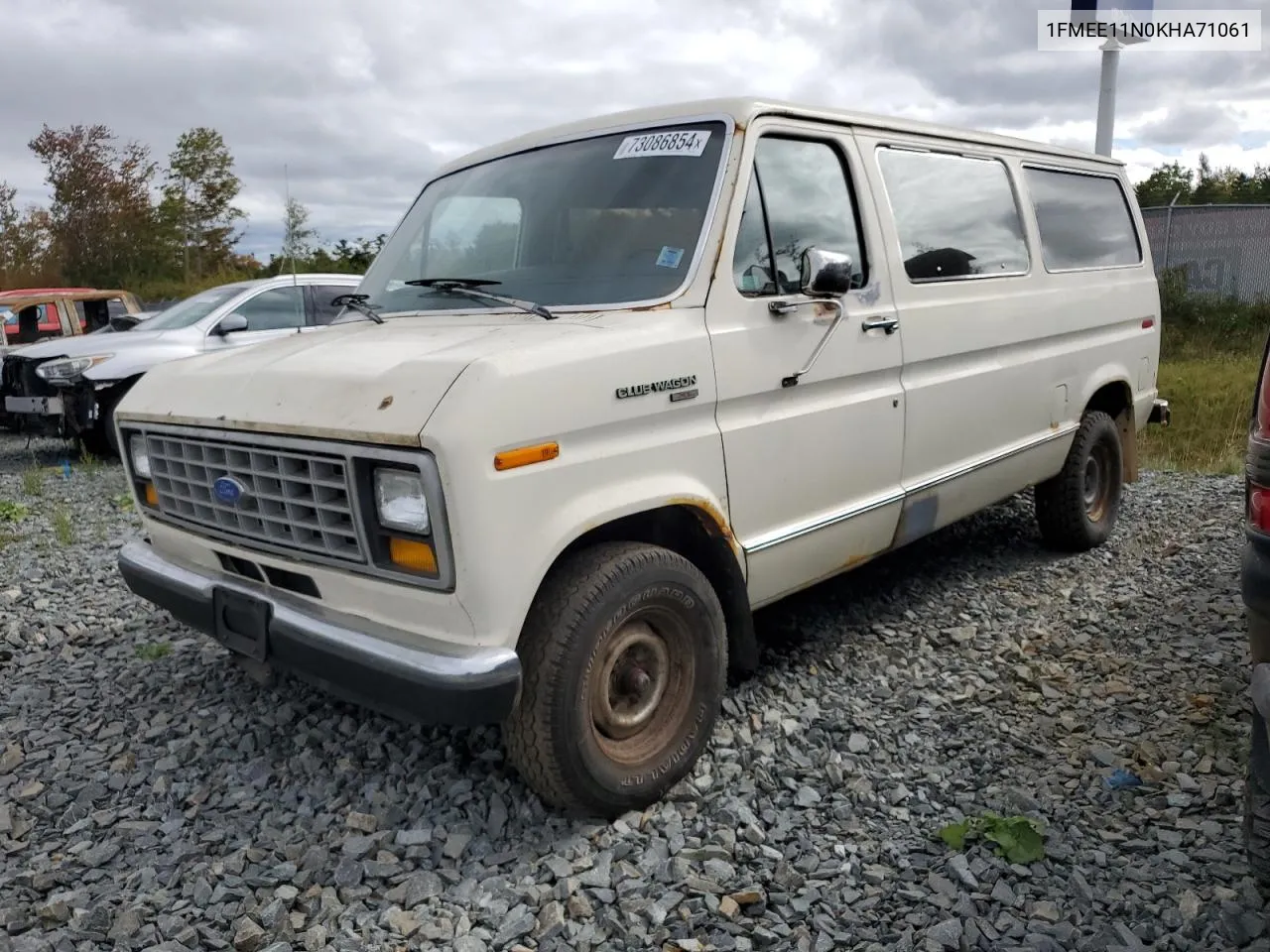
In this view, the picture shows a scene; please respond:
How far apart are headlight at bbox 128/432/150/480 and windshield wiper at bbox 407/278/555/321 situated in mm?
1115

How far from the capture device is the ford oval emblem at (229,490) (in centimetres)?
303

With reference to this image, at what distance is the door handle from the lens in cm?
374

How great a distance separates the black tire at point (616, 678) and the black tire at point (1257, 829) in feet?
4.88

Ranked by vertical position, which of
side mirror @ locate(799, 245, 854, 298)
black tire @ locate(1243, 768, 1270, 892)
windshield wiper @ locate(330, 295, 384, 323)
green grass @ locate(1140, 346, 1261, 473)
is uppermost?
windshield wiper @ locate(330, 295, 384, 323)

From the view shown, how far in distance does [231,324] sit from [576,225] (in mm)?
6156

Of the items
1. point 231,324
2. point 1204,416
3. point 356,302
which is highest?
point 356,302

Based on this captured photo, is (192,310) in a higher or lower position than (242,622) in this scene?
higher

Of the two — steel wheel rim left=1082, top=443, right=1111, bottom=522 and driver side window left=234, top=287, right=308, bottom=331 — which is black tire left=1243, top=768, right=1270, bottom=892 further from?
driver side window left=234, top=287, right=308, bottom=331

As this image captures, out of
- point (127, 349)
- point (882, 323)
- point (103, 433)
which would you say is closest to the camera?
point (882, 323)

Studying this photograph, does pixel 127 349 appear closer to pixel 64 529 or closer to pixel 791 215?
pixel 64 529

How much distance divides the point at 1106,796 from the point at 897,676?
102cm

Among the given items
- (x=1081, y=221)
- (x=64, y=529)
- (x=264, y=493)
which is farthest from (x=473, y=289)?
(x=64, y=529)

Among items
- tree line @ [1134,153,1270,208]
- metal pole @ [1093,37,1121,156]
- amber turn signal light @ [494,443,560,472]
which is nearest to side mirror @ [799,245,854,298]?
amber turn signal light @ [494,443,560,472]

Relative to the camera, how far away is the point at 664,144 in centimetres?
350
